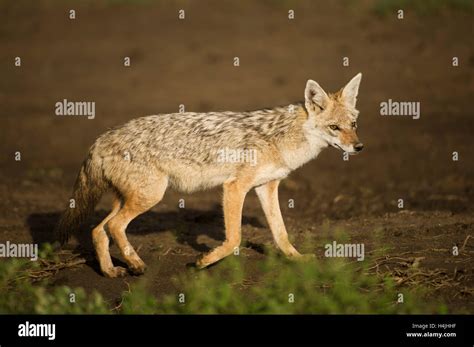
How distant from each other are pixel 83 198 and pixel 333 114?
3.07m

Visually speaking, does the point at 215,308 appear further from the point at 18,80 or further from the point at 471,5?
the point at 471,5

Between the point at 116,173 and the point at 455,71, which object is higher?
the point at 455,71

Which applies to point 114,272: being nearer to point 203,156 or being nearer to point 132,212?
point 132,212

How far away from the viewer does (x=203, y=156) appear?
984cm

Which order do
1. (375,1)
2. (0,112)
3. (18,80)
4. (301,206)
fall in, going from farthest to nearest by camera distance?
(375,1) → (18,80) → (0,112) → (301,206)

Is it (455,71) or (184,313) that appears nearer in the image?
(184,313)

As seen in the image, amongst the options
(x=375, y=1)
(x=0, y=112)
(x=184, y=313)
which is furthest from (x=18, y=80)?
(x=184, y=313)

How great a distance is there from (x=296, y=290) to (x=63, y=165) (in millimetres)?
8994

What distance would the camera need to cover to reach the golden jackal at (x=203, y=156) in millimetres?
9617

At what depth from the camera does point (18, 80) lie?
23.0m

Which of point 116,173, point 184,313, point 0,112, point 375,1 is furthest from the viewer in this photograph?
point 375,1
